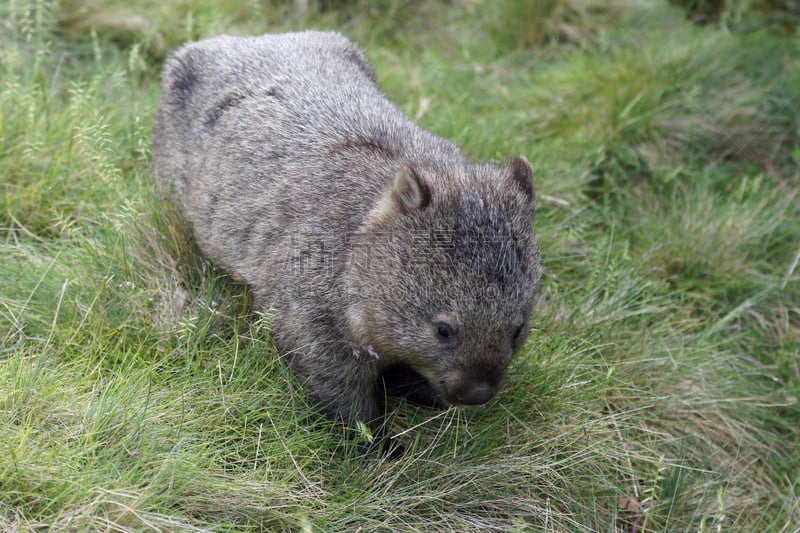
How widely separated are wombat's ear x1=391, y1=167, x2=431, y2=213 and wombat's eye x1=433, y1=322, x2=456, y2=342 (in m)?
0.50

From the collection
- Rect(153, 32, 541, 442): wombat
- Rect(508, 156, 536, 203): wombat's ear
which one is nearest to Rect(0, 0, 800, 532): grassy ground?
Rect(153, 32, 541, 442): wombat

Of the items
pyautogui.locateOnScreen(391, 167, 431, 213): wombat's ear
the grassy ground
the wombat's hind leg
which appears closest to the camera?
the grassy ground

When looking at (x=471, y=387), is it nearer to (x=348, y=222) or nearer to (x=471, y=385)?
(x=471, y=385)

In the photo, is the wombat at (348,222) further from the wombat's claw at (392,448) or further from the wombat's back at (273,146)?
the wombat's claw at (392,448)

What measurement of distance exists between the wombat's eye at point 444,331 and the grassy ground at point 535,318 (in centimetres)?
50

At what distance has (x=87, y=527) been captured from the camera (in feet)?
10.1

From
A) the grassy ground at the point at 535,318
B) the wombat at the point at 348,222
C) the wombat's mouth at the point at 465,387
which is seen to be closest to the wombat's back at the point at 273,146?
the wombat at the point at 348,222

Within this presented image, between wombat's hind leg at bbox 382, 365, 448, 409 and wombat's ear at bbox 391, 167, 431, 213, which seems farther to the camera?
wombat's hind leg at bbox 382, 365, 448, 409

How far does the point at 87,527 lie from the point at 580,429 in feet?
7.34

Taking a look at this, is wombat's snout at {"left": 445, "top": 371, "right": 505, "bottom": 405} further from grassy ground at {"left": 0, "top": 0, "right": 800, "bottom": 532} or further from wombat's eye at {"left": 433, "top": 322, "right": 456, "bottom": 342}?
grassy ground at {"left": 0, "top": 0, "right": 800, "bottom": 532}

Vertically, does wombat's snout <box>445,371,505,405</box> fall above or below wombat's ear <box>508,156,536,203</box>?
below

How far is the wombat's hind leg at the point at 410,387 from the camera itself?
4168 mm

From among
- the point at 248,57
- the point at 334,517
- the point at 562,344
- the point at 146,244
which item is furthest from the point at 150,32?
the point at 334,517

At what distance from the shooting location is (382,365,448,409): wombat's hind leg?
4168 mm
